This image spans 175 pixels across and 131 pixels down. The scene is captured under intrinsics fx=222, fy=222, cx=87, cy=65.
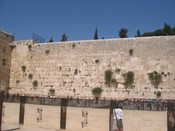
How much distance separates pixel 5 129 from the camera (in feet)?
28.7

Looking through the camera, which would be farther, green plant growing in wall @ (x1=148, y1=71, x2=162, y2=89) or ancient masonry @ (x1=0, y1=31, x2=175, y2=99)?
ancient masonry @ (x1=0, y1=31, x2=175, y2=99)

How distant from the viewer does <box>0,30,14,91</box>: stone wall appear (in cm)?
1714

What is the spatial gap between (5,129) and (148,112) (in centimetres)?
552

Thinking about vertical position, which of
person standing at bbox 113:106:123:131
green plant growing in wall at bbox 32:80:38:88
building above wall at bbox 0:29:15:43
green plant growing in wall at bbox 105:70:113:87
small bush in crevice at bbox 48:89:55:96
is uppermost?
building above wall at bbox 0:29:15:43

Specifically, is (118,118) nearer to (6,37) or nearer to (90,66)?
(90,66)

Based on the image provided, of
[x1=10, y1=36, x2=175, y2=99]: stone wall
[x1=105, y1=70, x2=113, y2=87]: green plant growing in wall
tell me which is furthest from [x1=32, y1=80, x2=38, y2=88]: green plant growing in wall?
[x1=105, y1=70, x2=113, y2=87]: green plant growing in wall

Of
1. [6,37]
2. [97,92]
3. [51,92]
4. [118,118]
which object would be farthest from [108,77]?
[6,37]

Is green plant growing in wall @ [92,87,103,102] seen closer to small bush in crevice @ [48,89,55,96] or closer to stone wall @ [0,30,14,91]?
small bush in crevice @ [48,89,55,96]

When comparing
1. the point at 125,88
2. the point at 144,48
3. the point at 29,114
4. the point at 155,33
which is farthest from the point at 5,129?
the point at 155,33

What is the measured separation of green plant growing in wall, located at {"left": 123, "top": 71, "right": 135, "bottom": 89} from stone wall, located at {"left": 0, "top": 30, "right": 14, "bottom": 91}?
9380 millimetres

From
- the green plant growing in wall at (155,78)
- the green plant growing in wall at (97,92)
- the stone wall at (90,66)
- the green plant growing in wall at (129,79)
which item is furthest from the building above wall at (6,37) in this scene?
the green plant growing in wall at (155,78)

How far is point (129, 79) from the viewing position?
14.2 m

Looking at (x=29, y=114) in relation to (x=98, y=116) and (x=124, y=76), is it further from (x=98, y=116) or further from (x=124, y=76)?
(x=124, y=76)

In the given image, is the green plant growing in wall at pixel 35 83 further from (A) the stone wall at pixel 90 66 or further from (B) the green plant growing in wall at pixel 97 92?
(B) the green plant growing in wall at pixel 97 92
